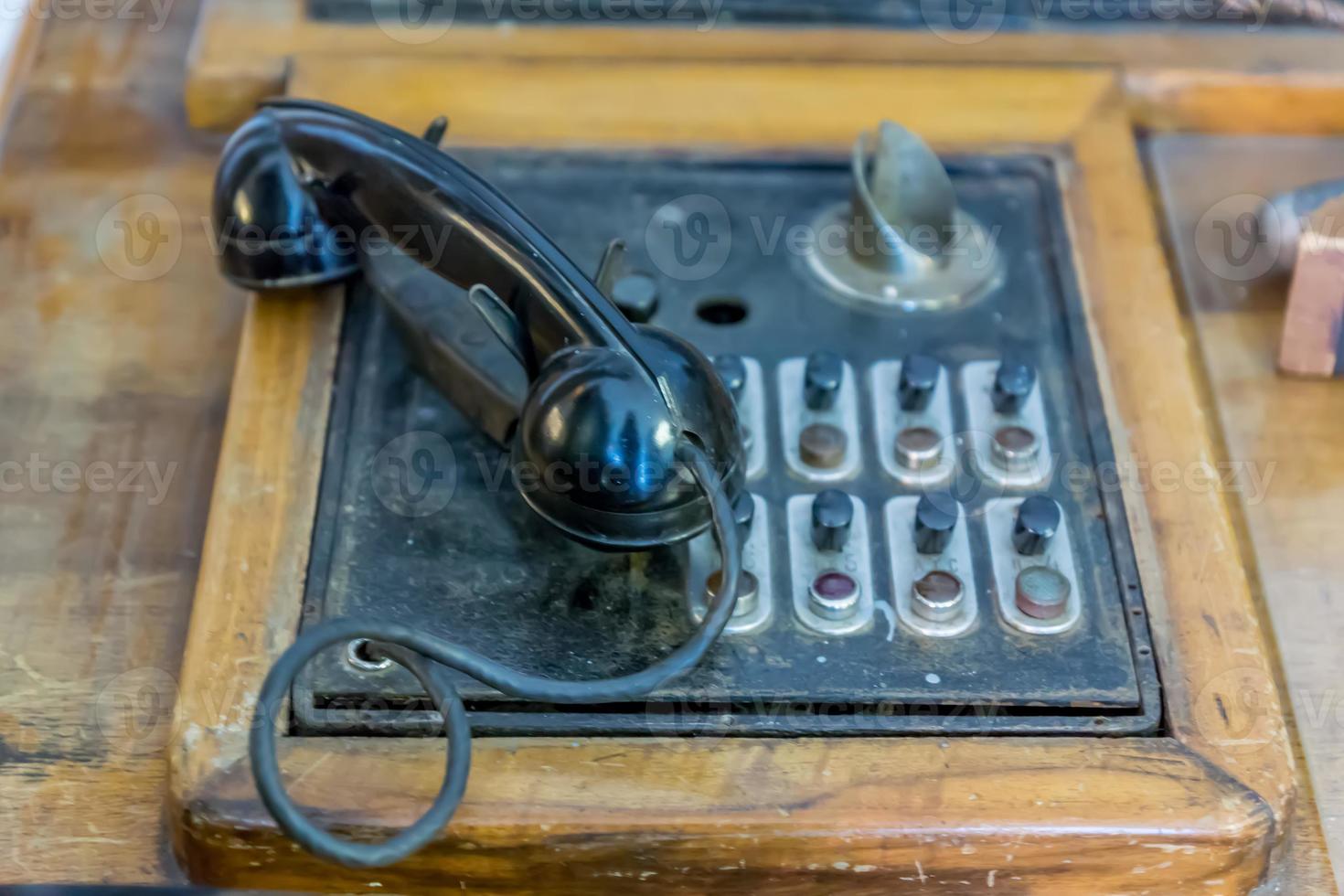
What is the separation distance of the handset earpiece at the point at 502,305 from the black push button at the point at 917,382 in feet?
0.43

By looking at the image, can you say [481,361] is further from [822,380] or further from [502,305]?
[822,380]

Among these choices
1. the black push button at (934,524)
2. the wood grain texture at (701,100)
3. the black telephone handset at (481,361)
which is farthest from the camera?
the wood grain texture at (701,100)

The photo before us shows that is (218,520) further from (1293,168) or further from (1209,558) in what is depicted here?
(1293,168)

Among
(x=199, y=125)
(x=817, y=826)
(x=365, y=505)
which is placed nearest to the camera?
(x=817, y=826)

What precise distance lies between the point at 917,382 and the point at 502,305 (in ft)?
0.73

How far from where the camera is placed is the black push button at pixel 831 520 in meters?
0.65

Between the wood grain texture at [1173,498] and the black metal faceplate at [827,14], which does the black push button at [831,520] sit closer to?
the wood grain texture at [1173,498]

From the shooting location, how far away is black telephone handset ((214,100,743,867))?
534 millimetres

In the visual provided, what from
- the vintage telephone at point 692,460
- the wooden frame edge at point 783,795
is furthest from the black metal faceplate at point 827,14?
the wooden frame edge at point 783,795

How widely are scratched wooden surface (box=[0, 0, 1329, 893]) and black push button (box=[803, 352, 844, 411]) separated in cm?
30

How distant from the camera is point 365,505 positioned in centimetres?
68

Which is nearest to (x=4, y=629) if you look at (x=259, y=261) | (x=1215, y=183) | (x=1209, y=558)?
(x=259, y=261)

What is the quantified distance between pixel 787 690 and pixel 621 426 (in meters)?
0.14

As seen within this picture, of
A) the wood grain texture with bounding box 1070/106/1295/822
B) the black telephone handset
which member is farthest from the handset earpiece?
the wood grain texture with bounding box 1070/106/1295/822
